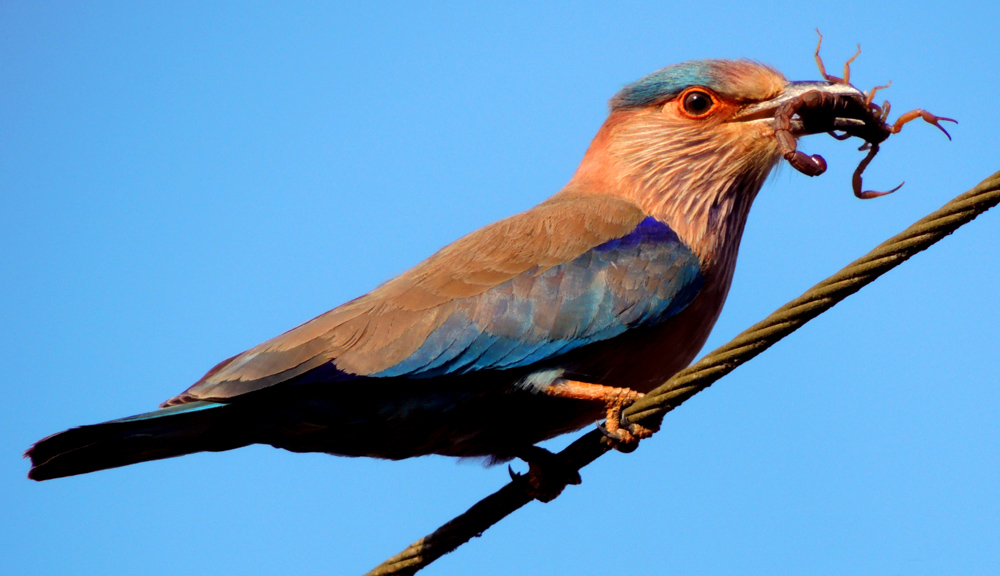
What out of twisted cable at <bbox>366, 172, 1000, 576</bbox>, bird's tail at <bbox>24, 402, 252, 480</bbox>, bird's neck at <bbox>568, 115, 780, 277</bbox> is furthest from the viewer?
bird's neck at <bbox>568, 115, 780, 277</bbox>

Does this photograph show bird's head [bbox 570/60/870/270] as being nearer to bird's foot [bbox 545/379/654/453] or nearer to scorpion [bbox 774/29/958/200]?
scorpion [bbox 774/29/958/200]

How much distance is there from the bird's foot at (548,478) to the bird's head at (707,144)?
124cm

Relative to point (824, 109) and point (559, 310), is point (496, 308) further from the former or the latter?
point (824, 109)

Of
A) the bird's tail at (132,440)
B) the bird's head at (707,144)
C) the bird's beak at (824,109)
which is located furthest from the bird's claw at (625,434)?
the bird's beak at (824,109)

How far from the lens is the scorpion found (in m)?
4.99

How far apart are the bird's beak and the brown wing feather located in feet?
2.90

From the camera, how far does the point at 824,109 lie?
17.0 ft

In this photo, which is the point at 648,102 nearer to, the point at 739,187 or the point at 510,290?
the point at 739,187

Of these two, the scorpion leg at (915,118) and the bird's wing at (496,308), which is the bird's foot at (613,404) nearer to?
the bird's wing at (496,308)

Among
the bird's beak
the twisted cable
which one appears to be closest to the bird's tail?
the twisted cable

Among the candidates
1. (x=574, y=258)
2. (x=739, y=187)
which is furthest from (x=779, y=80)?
(x=574, y=258)

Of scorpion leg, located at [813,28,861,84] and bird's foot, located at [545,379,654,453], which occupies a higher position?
scorpion leg, located at [813,28,861,84]

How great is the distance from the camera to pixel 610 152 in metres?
5.86

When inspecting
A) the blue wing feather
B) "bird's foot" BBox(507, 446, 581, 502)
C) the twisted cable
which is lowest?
the twisted cable
